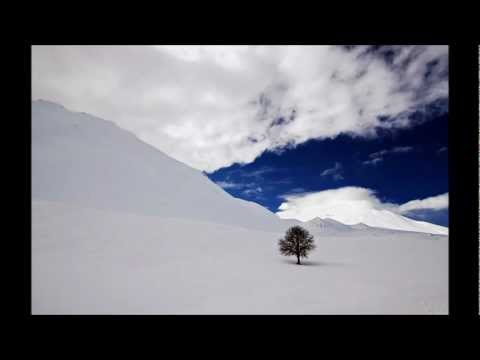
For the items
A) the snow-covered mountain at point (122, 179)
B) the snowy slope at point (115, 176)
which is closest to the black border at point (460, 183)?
the snow-covered mountain at point (122, 179)

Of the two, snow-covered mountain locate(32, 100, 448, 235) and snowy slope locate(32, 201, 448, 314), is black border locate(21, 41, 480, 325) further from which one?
snow-covered mountain locate(32, 100, 448, 235)

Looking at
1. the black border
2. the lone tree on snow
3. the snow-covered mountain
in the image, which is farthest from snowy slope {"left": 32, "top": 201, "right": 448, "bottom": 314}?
the snow-covered mountain

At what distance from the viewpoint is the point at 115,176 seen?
118ft

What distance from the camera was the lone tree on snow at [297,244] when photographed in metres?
12.6

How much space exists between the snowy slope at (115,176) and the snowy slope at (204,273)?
938cm

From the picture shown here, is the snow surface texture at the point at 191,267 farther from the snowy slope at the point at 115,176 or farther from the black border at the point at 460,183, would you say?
the black border at the point at 460,183

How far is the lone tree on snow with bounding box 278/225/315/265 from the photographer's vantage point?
12.6m

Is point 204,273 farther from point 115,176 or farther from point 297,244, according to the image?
point 115,176

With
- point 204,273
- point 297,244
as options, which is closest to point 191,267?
point 204,273

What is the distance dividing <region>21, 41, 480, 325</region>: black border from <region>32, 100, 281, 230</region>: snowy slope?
910 inches
